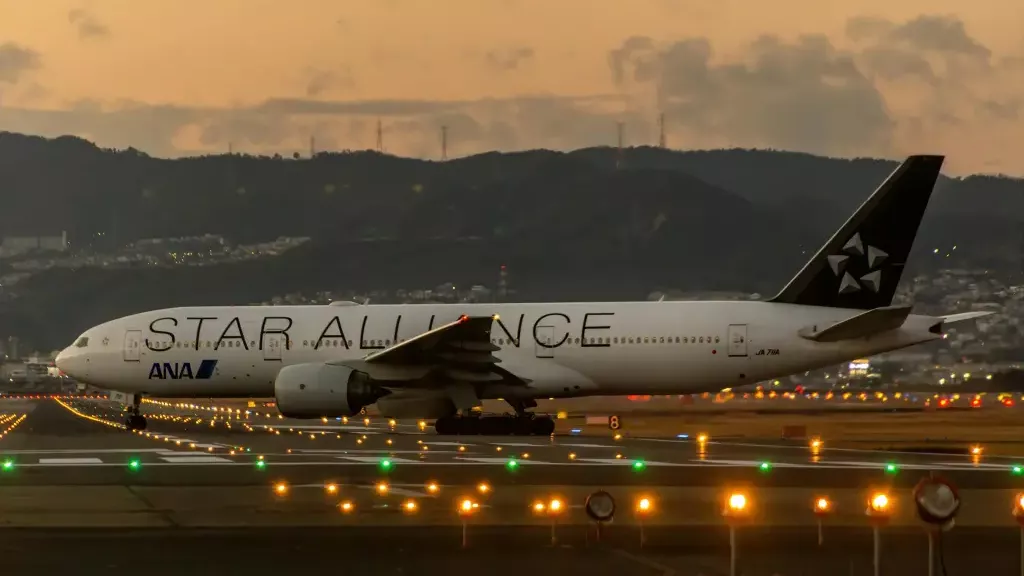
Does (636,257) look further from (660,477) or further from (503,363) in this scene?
(660,477)

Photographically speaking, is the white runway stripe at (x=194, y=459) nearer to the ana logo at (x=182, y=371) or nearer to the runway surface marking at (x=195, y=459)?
the runway surface marking at (x=195, y=459)

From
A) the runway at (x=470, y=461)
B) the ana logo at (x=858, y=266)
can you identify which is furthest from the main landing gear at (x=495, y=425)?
the ana logo at (x=858, y=266)

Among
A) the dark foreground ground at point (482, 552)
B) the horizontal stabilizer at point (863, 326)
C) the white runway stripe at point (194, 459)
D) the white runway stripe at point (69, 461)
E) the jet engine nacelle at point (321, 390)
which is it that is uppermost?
the horizontal stabilizer at point (863, 326)

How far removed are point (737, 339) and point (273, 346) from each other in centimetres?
1181

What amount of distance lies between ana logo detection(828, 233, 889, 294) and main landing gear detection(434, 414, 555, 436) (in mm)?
7956

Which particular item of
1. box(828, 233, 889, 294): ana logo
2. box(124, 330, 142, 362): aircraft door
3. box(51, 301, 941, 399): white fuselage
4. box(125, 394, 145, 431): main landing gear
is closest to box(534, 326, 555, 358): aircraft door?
box(51, 301, 941, 399): white fuselage

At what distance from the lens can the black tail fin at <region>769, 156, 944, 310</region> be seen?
37.5m

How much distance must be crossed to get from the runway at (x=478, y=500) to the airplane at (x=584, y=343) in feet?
9.44

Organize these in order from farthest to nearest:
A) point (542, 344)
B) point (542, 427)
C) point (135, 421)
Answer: point (135, 421) < point (542, 344) < point (542, 427)

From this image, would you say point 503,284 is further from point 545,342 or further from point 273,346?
point 545,342

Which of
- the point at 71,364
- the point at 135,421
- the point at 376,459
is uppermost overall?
the point at 71,364

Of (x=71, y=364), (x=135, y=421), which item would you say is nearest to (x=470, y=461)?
(x=135, y=421)

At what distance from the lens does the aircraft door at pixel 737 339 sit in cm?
3800

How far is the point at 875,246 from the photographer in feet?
124
